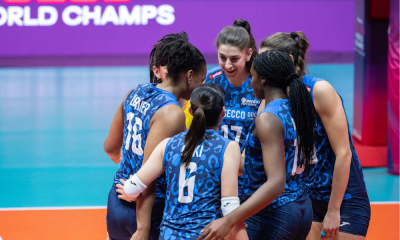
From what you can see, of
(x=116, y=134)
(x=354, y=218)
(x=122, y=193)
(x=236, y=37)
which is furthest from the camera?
(x=236, y=37)

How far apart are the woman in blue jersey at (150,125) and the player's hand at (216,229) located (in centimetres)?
42

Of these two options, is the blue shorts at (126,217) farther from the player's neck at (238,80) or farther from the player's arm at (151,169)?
the player's neck at (238,80)

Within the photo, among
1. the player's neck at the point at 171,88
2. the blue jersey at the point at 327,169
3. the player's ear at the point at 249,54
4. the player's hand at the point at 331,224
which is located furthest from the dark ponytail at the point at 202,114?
the player's ear at the point at 249,54

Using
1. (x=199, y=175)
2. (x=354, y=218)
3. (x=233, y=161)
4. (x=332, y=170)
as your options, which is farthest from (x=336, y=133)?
(x=199, y=175)

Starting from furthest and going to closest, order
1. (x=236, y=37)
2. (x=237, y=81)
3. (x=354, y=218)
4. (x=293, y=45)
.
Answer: (x=237, y=81) < (x=236, y=37) < (x=293, y=45) < (x=354, y=218)

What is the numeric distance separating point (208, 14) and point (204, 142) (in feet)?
43.6

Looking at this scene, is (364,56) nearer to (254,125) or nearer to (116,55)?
(254,125)

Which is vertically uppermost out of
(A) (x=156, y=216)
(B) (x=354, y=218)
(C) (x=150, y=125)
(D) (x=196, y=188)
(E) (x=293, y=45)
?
(E) (x=293, y=45)

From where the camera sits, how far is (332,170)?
9.36 feet

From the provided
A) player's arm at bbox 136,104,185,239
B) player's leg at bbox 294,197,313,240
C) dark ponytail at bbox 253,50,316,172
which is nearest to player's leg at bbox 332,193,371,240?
player's leg at bbox 294,197,313,240

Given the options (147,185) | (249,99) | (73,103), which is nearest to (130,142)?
(147,185)

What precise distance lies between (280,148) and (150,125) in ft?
2.26

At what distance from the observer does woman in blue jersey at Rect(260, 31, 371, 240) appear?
8.75ft

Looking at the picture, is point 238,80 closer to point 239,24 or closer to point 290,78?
point 239,24
